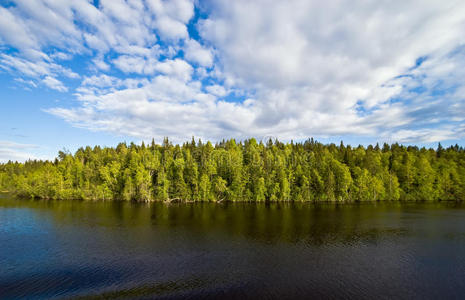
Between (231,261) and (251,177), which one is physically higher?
(251,177)

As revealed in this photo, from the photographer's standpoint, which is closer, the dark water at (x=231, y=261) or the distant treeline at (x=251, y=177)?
the dark water at (x=231, y=261)

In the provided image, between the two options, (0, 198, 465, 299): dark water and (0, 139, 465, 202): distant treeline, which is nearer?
(0, 198, 465, 299): dark water

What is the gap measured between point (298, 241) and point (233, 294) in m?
19.9

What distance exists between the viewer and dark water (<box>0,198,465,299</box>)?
2175 cm

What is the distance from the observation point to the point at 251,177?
9912cm

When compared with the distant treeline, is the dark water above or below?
below

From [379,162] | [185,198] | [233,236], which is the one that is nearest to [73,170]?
[185,198]

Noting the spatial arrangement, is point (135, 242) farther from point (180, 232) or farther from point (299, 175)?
point (299, 175)

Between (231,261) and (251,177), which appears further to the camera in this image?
(251,177)

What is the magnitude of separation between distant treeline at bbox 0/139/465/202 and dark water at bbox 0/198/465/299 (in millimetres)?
47291

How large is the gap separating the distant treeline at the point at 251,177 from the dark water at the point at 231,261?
47.3 metres

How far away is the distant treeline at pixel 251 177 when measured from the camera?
95.8 meters

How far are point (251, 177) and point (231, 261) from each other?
71205mm

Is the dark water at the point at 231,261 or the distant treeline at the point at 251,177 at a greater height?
the distant treeline at the point at 251,177
